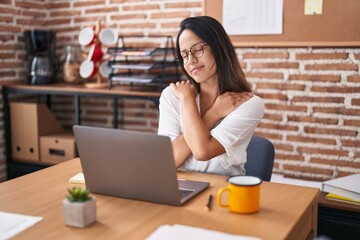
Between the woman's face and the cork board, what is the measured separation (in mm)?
1233

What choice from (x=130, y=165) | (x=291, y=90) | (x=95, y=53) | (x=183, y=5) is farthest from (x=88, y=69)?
(x=130, y=165)

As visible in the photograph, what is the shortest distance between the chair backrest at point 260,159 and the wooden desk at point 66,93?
1.23m

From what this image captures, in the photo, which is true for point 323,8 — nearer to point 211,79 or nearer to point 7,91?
point 211,79

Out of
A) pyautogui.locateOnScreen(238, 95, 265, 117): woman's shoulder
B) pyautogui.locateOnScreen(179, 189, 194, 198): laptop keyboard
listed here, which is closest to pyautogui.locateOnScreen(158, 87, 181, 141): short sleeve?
pyautogui.locateOnScreen(238, 95, 265, 117): woman's shoulder

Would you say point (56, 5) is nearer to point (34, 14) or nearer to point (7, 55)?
point (34, 14)

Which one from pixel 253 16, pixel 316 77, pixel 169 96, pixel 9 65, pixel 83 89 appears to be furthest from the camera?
pixel 9 65

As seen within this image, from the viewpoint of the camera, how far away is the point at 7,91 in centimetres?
351

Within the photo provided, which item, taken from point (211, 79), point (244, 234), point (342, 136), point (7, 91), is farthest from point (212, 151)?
point (7, 91)

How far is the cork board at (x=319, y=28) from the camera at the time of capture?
107 inches

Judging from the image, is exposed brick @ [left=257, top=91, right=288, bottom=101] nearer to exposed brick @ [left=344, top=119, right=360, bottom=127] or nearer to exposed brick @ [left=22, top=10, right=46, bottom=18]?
exposed brick @ [left=344, top=119, right=360, bottom=127]

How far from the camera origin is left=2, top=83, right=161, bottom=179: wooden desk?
3.08 meters

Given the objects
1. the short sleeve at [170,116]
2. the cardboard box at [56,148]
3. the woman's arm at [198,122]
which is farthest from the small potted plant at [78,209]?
the cardboard box at [56,148]

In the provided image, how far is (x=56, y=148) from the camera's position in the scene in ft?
11.1

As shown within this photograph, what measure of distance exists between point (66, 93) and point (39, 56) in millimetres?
476
